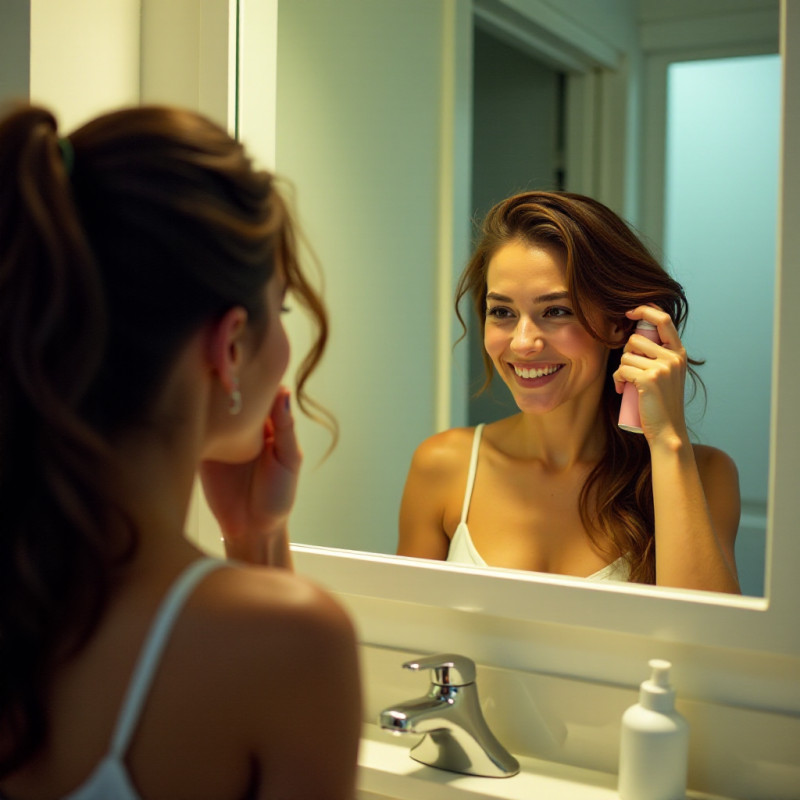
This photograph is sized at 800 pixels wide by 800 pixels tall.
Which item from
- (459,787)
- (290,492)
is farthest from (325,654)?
(459,787)

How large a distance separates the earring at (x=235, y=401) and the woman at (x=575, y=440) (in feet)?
1.68

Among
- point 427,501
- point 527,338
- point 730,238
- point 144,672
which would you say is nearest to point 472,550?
point 427,501

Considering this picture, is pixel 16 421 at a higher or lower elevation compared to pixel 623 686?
higher

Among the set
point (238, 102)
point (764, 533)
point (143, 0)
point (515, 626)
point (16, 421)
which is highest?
point (143, 0)

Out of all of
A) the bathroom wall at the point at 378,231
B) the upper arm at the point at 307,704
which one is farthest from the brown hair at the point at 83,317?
the bathroom wall at the point at 378,231

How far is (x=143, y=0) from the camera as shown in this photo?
117 cm

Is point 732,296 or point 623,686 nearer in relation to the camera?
point 623,686

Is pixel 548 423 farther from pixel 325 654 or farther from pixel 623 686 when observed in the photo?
pixel 325 654

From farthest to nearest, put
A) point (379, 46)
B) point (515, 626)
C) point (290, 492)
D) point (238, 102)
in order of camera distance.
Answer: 1. point (379, 46)
2. point (238, 102)
3. point (515, 626)
4. point (290, 492)

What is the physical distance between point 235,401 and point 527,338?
624mm

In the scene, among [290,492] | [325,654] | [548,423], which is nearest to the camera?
[325,654]

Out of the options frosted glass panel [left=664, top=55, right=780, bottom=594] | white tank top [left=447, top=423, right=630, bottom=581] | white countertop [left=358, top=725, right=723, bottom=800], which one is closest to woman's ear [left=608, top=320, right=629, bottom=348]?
frosted glass panel [left=664, top=55, right=780, bottom=594]

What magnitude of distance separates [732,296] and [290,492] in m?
0.67

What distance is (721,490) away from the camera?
1000 mm
